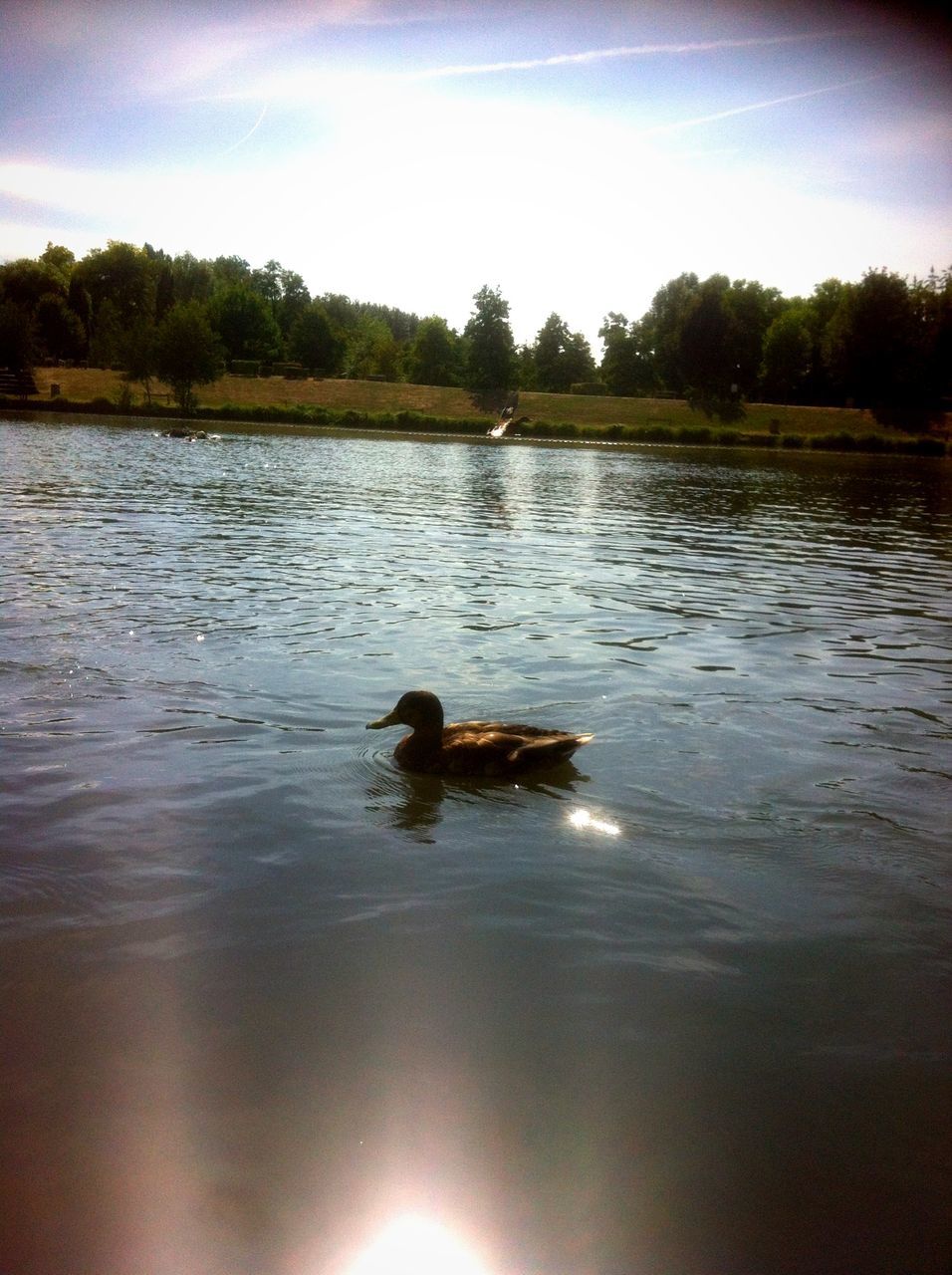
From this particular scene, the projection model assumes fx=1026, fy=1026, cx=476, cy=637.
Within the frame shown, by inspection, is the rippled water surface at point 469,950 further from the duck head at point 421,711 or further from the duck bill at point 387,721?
the duck head at point 421,711

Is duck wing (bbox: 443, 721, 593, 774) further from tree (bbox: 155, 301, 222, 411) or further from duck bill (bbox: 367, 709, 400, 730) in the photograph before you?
tree (bbox: 155, 301, 222, 411)

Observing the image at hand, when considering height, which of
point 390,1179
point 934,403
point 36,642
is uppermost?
point 934,403

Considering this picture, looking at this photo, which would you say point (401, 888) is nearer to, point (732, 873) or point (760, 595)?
→ point (732, 873)

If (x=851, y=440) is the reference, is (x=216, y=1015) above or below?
below

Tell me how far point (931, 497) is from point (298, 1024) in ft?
143

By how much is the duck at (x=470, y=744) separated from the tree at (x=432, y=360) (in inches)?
4482

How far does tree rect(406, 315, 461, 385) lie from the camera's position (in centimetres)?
11950

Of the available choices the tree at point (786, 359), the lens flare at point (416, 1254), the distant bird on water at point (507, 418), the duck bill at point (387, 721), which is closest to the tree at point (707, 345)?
the tree at point (786, 359)

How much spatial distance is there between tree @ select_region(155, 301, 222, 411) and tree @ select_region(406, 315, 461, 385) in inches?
1558

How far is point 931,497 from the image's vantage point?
42.7m

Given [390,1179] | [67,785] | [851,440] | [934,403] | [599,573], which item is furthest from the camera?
[934,403]

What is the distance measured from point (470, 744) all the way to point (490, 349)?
105 metres

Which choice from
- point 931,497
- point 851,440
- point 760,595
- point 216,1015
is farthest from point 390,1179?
point 851,440

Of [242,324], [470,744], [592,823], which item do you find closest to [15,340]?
[242,324]
